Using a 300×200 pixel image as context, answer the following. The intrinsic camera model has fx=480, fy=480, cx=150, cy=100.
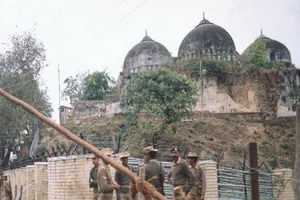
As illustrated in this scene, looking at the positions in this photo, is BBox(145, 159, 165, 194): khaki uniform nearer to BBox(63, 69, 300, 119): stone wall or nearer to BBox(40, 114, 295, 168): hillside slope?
BBox(40, 114, 295, 168): hillside slope

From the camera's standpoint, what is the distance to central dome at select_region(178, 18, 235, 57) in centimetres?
3956

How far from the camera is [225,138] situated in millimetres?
31250

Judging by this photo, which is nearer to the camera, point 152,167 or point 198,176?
point 152,167

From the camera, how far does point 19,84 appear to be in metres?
30.7

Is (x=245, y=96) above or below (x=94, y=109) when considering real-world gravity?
above

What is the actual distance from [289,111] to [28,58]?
793 inches

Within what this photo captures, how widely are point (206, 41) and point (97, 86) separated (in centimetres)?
1192

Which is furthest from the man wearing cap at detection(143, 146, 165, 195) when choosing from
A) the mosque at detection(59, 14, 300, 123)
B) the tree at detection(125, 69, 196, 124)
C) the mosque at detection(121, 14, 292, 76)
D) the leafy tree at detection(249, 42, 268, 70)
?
the leafy tree at detection(249, 42, 268, 70)

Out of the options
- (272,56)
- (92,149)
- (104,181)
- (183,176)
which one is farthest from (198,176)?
(272,56)

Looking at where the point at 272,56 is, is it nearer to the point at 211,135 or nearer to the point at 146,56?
the point at 146,56

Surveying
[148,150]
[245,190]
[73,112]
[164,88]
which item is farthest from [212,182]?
[73,112]

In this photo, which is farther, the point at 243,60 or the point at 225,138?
the point at 243,60

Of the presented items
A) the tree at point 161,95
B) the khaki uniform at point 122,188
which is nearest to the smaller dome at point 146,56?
the tree at point 161,95

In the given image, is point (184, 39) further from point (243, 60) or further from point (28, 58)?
point (28, 58)
